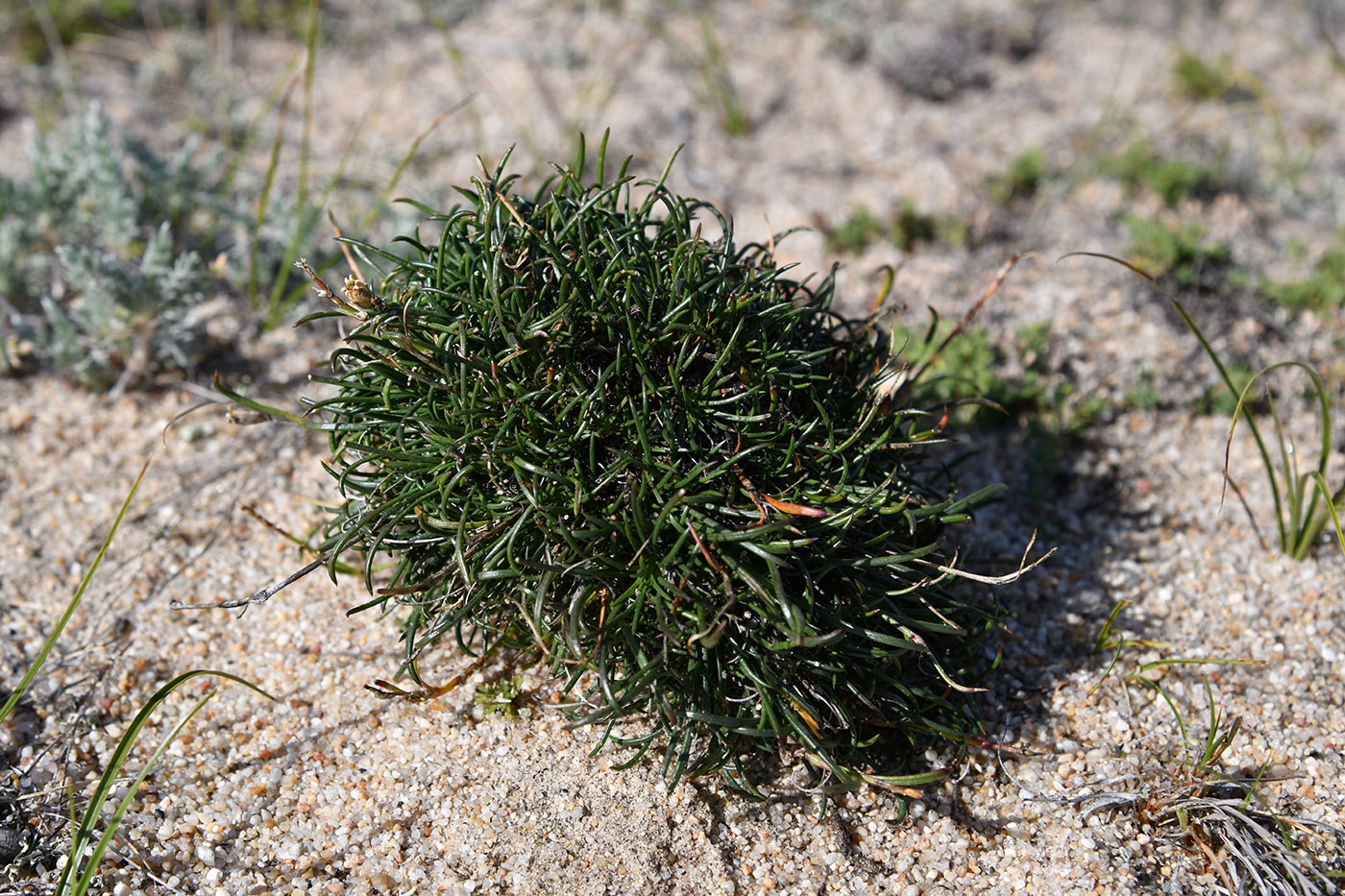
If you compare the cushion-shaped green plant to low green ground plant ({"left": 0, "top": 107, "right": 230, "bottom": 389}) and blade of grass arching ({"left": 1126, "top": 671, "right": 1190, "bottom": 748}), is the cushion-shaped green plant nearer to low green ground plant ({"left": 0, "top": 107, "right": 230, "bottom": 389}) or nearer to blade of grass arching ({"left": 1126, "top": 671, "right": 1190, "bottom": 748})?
blade of grass arching ({"left": 1126, "top": 671, "right": 1190, "bottom": 748})

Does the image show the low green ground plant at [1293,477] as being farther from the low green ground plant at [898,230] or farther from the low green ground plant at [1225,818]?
the low green ground plant at [898,230]

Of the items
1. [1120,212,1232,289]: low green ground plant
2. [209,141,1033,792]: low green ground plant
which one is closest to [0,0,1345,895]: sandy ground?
[1120,212,1232,289]: low green ground plant

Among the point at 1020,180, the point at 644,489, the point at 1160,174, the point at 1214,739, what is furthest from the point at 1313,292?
the point at 644,489

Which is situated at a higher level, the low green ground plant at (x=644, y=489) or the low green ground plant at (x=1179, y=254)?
the low green ground plant at (x=1179, y=254)

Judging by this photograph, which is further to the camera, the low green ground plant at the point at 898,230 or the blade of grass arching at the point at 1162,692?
the low green ground plant at the point at 898,230

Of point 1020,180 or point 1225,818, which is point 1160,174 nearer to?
point 1020,180

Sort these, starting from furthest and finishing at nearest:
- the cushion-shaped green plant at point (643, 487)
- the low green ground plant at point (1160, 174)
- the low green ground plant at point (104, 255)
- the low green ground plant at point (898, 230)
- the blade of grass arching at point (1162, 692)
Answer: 1. the low green ground plant at point (1160, 174)
2. the low green ground plant at point (898, 230)
3. the low green ground plant at point (104, 255)
4. the blade of grass arching at point (1162, 692)
5. the cushion-shaped green plant at point (643, 487)

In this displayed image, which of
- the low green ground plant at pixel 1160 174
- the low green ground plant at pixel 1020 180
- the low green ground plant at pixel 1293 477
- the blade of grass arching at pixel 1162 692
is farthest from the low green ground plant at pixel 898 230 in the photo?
the blade of grass arching at pixel 1162 692

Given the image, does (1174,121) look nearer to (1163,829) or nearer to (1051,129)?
(1051,129)
